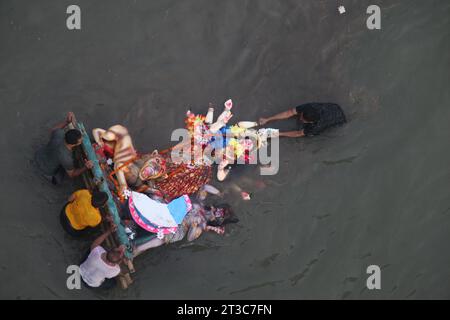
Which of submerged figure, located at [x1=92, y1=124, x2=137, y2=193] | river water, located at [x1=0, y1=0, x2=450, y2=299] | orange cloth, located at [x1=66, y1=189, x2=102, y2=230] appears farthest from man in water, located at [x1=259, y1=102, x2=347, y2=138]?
orange cloth, located at [x1=66, y1=189, x2=102, y2=230]

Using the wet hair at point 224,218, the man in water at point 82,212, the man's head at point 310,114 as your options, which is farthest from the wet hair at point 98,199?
the man's head at point 310,114

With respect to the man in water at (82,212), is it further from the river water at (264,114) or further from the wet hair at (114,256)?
the river water at (264,114)

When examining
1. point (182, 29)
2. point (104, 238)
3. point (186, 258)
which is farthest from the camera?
point (182, 29)

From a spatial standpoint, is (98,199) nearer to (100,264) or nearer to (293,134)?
(100,264)

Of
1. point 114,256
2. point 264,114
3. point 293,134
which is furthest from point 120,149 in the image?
point 293,134

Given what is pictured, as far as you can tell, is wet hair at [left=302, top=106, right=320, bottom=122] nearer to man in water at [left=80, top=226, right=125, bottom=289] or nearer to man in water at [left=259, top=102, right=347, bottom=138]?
man in water at [left=259, top=102, right=347, bottom=138]

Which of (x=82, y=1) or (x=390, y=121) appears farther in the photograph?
(x=390, y=121)
